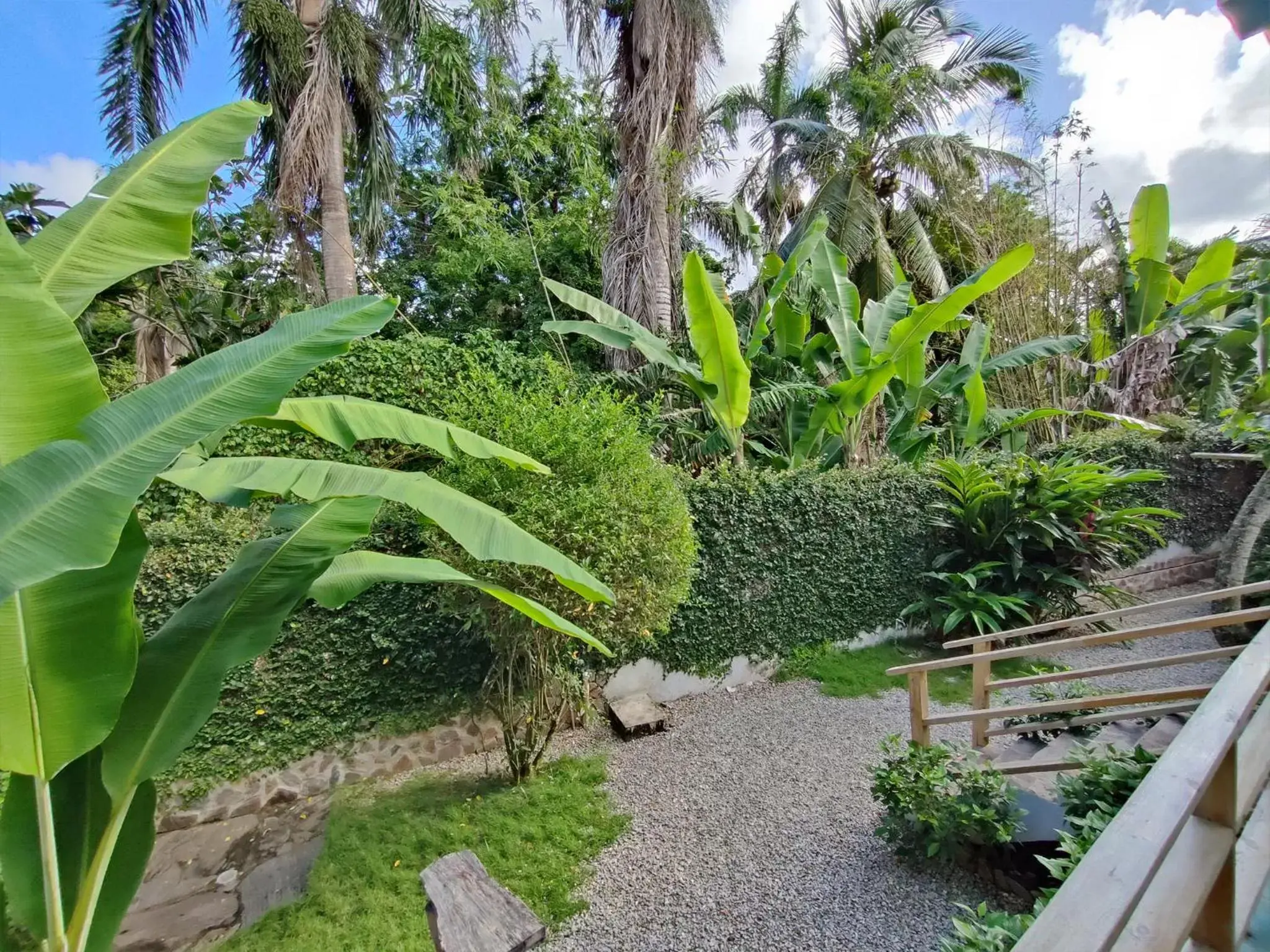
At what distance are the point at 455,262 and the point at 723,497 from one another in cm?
696

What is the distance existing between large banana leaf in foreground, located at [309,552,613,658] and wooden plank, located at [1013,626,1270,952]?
43.5 inches

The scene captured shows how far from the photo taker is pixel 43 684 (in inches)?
44.1

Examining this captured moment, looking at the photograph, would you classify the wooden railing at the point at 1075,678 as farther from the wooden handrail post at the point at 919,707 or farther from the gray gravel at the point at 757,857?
the gray gravel at the point at 757,857

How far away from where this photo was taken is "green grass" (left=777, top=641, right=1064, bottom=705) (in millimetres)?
5211

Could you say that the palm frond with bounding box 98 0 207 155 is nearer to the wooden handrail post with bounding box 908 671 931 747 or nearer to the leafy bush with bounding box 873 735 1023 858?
the wooden handrail post with bounding box 908 671 931 747

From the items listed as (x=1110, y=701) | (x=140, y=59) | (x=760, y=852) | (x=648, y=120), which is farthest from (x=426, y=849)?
(x=140, y=59)

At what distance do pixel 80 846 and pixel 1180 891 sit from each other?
7.70 ft

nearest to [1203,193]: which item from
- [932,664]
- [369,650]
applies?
[932,664]

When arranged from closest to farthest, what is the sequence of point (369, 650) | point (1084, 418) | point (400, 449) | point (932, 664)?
point (932, 664) → point (369, 650) → point (400, 449) → point (1084, 418)

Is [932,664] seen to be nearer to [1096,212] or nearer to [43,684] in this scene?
[43,684]

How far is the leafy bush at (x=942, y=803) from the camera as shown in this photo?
2.59 meters

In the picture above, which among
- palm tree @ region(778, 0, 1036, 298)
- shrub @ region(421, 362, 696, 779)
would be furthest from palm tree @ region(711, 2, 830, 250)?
shrub @ region(421, 362, 696, 779)

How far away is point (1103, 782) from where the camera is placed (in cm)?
248

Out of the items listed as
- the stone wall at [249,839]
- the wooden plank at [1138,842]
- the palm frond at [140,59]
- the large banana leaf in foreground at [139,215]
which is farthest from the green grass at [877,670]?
the palm frond at [140,59]
